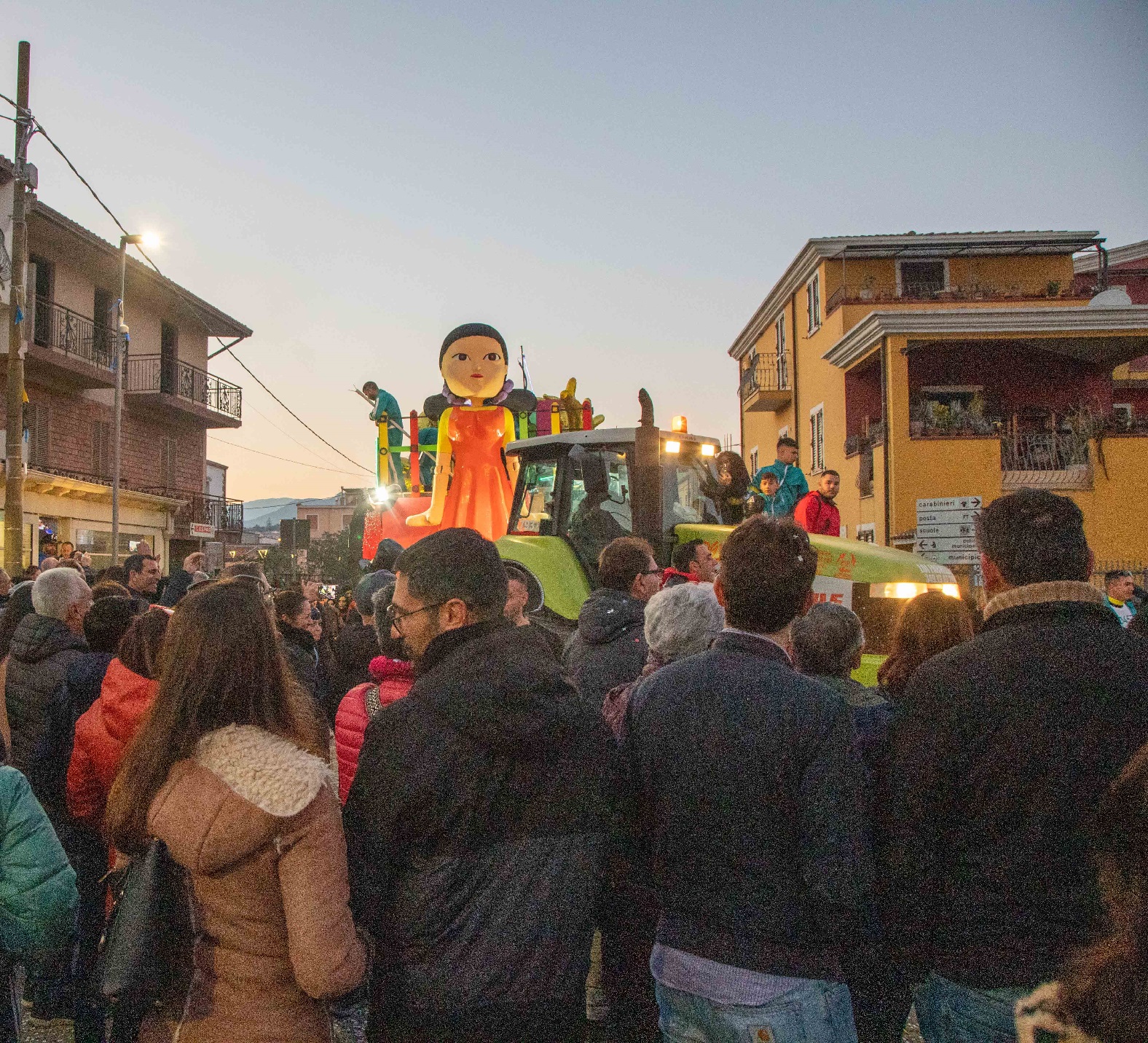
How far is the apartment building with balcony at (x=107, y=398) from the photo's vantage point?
80.7 feet

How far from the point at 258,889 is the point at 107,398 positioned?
29.4 m

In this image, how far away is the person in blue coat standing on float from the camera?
9.18 meters

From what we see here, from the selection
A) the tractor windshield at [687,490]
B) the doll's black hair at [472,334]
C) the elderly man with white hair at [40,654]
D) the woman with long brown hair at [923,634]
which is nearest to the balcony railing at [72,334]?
the doll's black hair at [472,334]

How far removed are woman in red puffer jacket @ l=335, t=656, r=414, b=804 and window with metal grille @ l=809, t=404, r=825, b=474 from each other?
872 inches

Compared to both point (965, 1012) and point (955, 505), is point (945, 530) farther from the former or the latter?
point (965, 1012)

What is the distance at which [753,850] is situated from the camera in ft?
7.02

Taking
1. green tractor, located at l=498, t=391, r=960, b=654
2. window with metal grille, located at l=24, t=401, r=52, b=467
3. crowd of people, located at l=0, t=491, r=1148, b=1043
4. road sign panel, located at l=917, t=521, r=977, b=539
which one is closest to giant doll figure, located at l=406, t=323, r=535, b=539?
green tractor, located at l=498, t=391, r=960, b=654

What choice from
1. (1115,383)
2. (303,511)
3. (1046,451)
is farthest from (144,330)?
(303,511)

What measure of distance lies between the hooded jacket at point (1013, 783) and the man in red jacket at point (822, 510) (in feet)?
20.3

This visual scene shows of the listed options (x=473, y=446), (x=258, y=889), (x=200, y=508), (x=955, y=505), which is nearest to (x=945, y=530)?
(x=955, y=505)

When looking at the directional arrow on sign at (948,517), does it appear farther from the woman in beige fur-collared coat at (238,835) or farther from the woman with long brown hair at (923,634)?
the woman in beige fur-collared coat at (238,835)

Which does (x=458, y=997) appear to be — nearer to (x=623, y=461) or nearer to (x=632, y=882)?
(x=632, y=882)

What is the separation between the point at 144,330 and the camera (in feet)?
99.1

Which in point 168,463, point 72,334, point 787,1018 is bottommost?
point 787,1018
